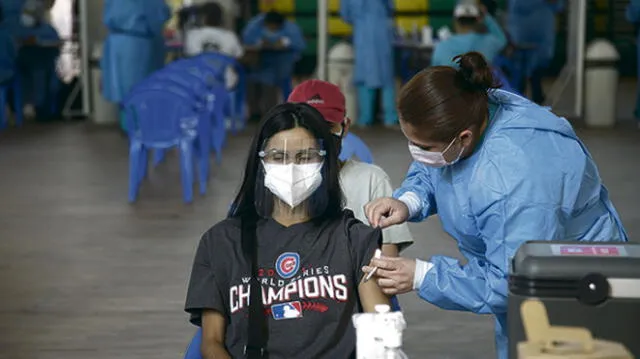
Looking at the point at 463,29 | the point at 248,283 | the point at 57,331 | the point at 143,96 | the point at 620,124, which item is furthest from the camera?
the point at 620,124

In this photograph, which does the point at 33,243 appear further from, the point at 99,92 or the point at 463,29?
the point at 99,92

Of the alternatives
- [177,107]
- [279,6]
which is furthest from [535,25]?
[177,107]

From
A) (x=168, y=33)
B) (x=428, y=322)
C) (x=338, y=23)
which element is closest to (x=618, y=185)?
(x=428, y=322)

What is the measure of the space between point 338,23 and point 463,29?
6.69m

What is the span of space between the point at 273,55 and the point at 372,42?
1245 mm

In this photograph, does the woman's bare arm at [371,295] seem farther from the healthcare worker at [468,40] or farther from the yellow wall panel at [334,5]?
the yellow wall panel at [334,5]

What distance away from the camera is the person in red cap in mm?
3564

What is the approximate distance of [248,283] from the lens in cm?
256

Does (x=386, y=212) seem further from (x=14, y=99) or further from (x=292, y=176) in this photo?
(x=14, y=99)

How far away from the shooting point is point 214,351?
2.54m

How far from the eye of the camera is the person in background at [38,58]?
1267 centimetres

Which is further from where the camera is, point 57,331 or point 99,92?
point 99,92

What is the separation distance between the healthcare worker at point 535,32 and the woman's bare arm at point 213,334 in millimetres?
11125

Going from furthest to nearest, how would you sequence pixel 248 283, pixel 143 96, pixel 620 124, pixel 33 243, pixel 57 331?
pixel 620 124 < pixel 143 96 < pixel 33 243 < pixel 57 331 < pixel 248 283
